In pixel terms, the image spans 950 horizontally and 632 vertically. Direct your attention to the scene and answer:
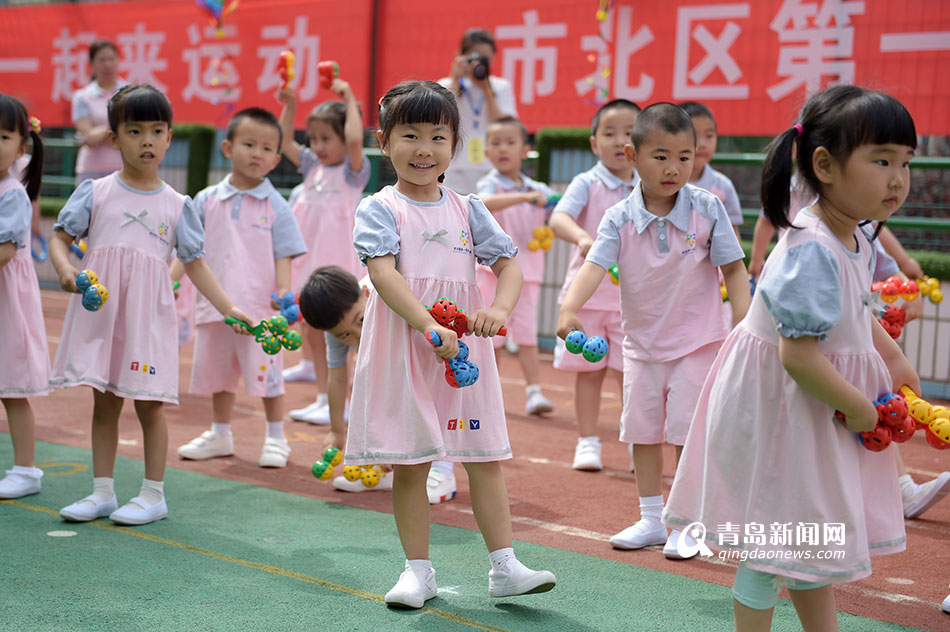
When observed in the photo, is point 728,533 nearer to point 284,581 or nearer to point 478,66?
point 284,581

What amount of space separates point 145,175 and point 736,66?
5.56 m

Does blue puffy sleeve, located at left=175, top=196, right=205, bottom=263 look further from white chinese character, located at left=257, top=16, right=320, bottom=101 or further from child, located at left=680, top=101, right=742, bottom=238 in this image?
white chinese character, located at left=257, top=16, right=320, bottom=101

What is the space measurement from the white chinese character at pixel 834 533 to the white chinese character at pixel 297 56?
8841 millimetres

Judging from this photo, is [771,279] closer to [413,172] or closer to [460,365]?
[460,365]

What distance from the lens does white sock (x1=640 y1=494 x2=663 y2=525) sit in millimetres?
A: 3818

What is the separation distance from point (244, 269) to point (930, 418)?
3.46m

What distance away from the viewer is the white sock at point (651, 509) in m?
3.82

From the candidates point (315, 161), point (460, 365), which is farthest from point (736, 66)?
point (460, 365)

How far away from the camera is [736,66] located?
824 centimetres

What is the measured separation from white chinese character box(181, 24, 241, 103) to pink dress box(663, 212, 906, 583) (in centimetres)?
934

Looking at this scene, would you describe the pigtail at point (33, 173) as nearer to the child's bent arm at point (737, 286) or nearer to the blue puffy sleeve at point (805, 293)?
the child's bent arm at point (737, 286)

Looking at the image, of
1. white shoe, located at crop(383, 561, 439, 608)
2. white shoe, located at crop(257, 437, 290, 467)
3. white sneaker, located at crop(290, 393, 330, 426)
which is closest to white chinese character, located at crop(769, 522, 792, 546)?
white shoe, located at crop(383, 561, 439, 608)

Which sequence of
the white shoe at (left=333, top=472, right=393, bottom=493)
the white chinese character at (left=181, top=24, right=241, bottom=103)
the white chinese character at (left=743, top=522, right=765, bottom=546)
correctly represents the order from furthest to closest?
the white chinese character at (left=181, top=24, right=241, bottom=103), the white shoe at (left=333, top=472, right=393, bottom=493), the white chinese character at (left=743, top=522, right=765, bottom=546)

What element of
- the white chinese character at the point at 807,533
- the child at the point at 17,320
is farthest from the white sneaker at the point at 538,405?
the white chinese character at the point at 807,533
